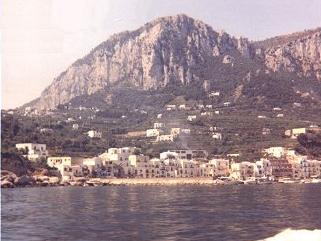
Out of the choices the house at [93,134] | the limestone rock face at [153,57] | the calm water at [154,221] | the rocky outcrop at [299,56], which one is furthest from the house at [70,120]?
the calm water at [154,221]

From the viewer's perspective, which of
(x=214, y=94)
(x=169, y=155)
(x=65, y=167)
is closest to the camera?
(x=65, y=167)

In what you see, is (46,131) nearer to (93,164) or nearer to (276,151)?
(93,164)

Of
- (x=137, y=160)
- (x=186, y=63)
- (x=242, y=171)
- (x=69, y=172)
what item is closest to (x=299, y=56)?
(x=186, y=63)

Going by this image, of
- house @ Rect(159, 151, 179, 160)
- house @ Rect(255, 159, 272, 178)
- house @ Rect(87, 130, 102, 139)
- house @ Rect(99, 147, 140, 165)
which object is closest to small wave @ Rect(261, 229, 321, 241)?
house @ Rect(99, 147, 140, 165)

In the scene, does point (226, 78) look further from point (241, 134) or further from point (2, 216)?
point (2, 216)

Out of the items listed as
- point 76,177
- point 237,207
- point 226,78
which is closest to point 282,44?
point 226,78

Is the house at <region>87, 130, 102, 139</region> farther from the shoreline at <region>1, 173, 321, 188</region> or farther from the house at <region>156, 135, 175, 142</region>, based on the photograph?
the shoreline at <region>1, 173, 321, 188</region>

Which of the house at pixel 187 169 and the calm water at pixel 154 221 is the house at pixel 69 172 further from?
the calm water at pixel 154 221
